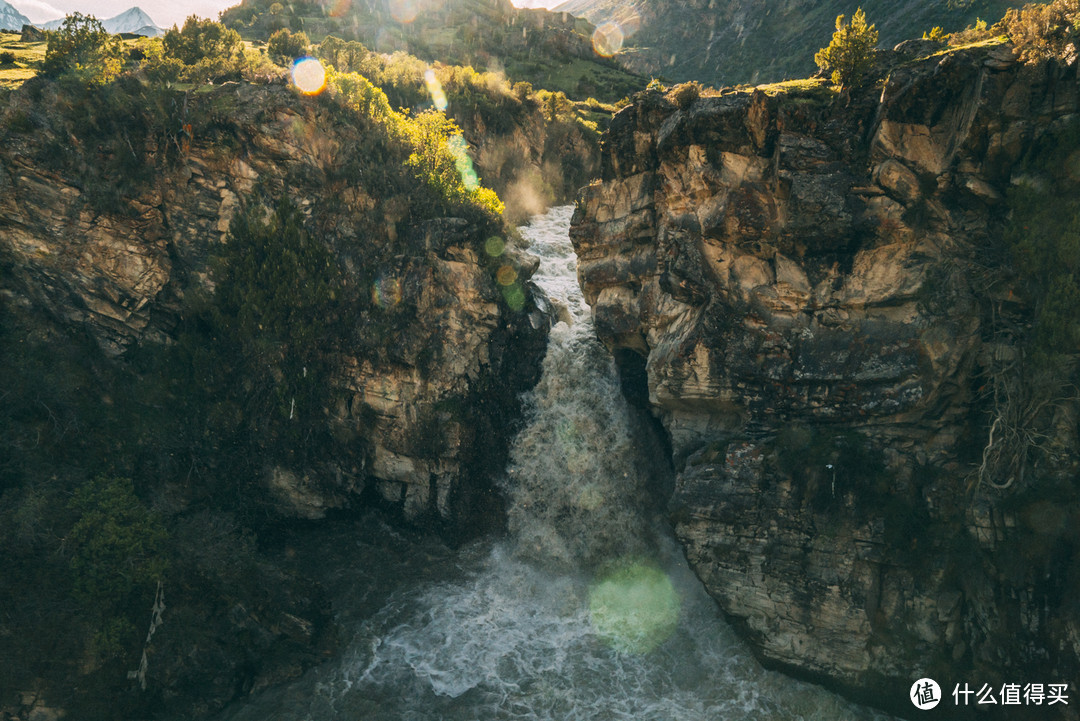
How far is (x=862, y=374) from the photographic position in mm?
19953

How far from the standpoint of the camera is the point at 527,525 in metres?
27.9

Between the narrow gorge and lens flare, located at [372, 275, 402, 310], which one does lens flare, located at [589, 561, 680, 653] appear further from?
lens flare, located at [372, 275, 402, 310]

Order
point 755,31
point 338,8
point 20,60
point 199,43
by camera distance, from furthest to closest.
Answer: point 338,8 < point 755,31 < point 199,43 < point 20,60

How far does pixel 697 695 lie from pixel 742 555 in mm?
5098

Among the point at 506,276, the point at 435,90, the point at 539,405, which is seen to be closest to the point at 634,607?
the point at 539,405

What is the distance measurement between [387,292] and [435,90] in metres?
30.9

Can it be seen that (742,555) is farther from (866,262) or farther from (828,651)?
(866,262)

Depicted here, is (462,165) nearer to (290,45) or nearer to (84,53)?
(84,53)

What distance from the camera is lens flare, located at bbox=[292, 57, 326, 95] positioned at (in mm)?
31047

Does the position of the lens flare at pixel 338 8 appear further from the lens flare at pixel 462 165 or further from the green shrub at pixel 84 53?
the green shrub at pixel 84 53

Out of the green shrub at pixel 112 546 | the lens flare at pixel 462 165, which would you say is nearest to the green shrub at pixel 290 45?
the lens flare at pixel 462 165

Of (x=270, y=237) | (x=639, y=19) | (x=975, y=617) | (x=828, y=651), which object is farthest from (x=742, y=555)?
(x=639, y=19)

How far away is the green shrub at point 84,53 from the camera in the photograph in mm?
28141

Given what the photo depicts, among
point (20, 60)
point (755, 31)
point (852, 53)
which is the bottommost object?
point (852, 53)
